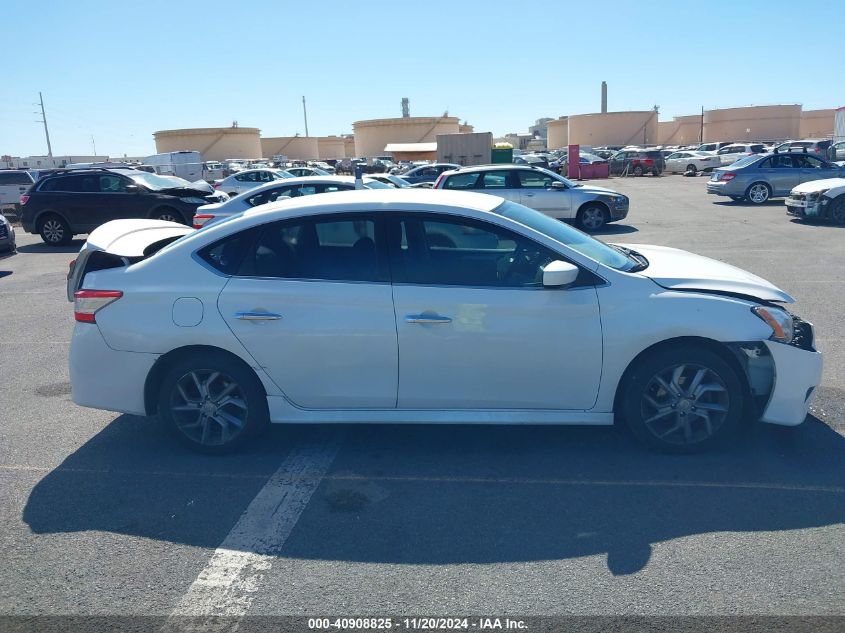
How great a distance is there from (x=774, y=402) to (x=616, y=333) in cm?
108

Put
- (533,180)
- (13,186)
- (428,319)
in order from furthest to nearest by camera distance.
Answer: (13,186) < (533,180) < (428,319)

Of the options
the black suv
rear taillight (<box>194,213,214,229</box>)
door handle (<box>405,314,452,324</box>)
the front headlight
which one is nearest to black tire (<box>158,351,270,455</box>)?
door handle (<box>405,314,452,324</box>)

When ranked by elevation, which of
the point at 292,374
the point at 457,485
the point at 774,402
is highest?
the point at 292,374

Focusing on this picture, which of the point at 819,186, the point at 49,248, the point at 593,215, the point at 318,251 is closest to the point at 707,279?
the point at 318,251

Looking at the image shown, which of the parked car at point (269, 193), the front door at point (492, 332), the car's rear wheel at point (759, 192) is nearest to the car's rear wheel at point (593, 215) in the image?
the parked car at point (269, 193)

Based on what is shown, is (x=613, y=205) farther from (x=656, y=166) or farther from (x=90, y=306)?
(x=656, y=166)

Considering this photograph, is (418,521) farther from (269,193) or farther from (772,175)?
(772,175)

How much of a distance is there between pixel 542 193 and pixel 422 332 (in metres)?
12.3

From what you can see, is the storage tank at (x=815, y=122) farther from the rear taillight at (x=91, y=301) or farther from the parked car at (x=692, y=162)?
the rear taillight at (x=91, y=301)

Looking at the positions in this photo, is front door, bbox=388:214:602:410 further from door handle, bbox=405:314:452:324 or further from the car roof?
the car roof

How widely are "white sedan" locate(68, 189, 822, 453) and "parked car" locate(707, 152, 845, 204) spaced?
1906 centimetres

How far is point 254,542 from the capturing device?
3.68 m

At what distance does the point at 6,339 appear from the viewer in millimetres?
8109

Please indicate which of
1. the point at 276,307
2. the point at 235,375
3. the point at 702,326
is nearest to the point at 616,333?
the point at 702,326
